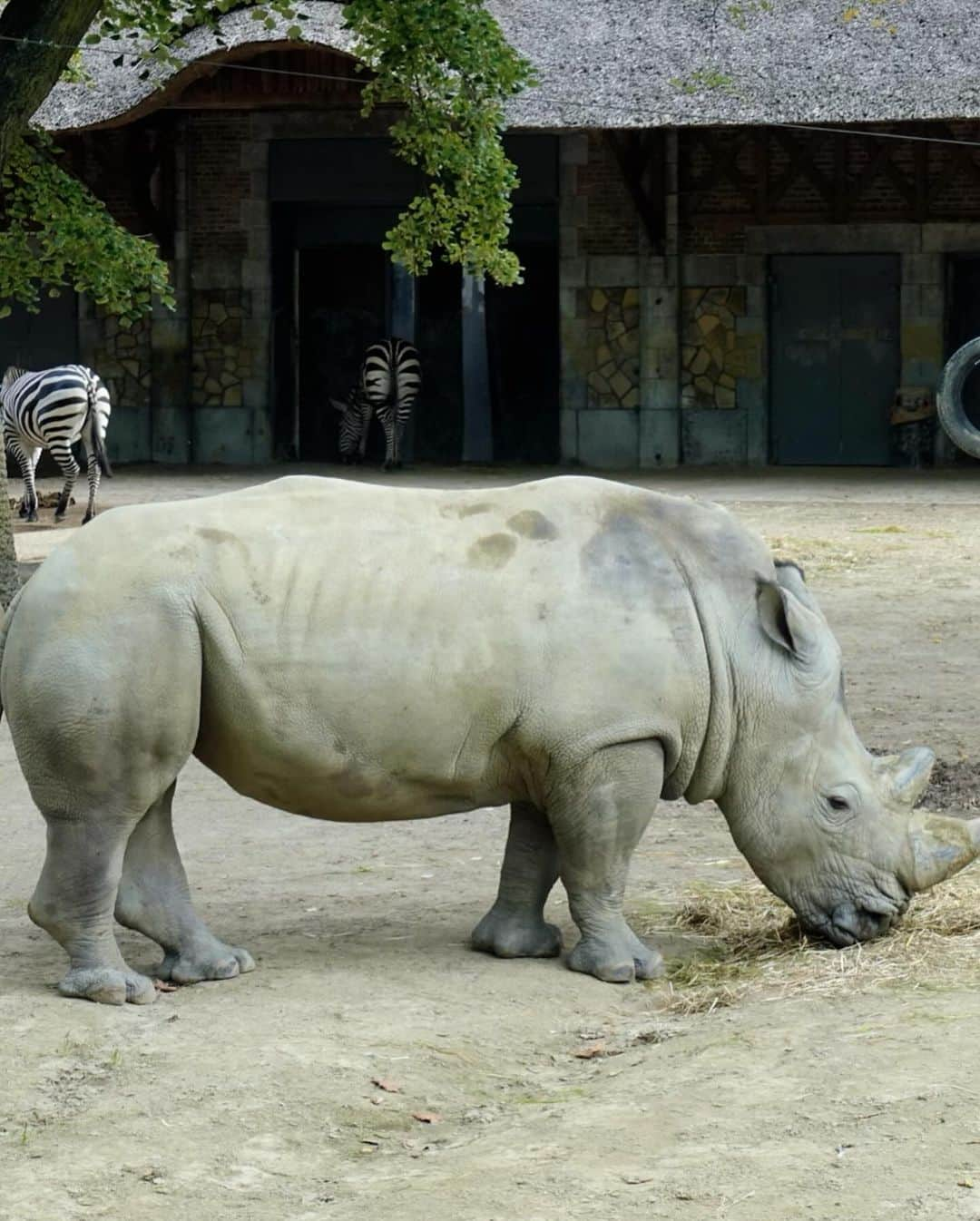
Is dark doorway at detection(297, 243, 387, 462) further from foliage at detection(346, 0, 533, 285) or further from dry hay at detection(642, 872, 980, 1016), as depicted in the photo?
dry hay at detection(642, 872, 980, 1016)

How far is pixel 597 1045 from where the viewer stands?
5371 millimetres

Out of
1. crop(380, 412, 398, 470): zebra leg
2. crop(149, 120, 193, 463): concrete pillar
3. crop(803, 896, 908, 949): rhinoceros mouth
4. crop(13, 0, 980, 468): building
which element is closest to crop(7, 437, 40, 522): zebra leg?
crop(13, 0, 980, 468): building

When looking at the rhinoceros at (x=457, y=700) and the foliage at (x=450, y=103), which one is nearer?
the rhinoceros at (x=457, y=700)

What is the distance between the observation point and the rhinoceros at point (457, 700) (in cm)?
557

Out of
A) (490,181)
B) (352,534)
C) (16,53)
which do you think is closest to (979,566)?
(490,181)

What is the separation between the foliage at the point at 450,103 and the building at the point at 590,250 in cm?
687

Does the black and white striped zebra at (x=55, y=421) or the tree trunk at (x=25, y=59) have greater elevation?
the tree trunk at (x=25, y=59)

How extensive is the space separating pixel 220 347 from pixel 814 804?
66.5 feet

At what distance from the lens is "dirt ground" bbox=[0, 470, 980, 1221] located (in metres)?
4.25

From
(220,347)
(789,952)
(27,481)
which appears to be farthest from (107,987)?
(220,347)

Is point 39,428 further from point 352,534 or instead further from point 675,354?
point 352,534

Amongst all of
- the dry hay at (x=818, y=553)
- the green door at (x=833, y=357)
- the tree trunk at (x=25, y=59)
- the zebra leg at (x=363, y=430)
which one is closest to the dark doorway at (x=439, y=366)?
the zebra leg at (x=363, y=430)

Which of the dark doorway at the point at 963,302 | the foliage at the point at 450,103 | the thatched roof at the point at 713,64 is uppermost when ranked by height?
the thatched roof at the point at 713,64

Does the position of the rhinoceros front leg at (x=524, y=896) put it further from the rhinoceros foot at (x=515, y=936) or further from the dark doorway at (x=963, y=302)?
the dark doorway at (x=963, y=302)
